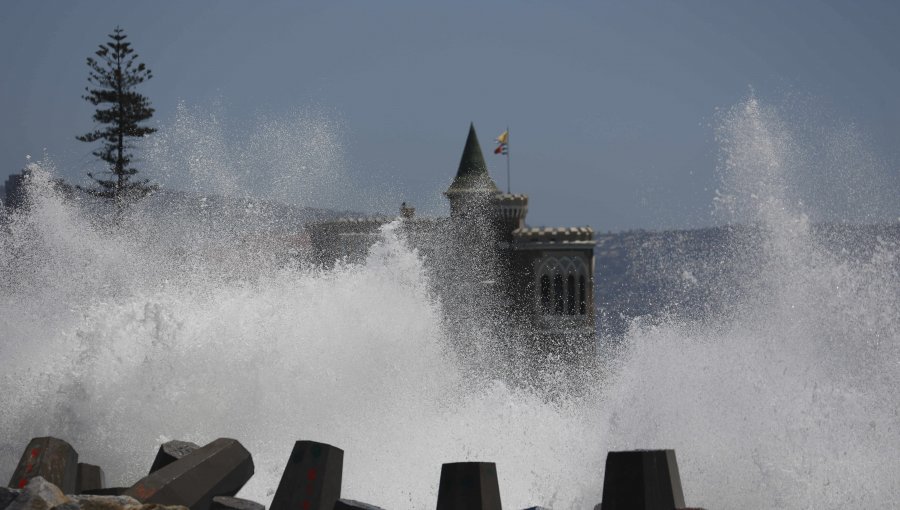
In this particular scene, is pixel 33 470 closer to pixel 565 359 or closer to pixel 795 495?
pixel 795 495

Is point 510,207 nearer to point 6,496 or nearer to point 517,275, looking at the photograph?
point 517,275

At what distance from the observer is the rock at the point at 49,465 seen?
1284cm

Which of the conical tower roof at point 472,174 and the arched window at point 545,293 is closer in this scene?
the arched window at point 545,293

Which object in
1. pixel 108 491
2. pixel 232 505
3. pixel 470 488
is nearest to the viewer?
pixel 470 488

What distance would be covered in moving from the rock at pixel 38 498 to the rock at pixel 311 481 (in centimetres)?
196

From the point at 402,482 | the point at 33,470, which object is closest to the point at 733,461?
the point at 402,482

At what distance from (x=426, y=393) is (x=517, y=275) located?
3028cm

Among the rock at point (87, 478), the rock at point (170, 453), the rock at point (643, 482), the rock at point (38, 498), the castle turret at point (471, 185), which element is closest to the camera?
the rock at point (38, 498)

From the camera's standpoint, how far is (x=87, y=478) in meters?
13.7

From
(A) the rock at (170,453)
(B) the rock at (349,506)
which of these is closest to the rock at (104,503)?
(B) the rock at (349,506)

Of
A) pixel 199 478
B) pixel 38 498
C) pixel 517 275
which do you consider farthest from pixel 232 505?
pixel 517 275

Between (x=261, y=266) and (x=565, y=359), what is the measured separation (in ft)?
48.7

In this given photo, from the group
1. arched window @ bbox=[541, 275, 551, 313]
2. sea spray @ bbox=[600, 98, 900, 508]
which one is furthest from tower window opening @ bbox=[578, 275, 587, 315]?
sea spray @ bbox=[600, 98, 900, 508]

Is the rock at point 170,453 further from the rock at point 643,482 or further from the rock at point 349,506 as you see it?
the rock at point 643,482
